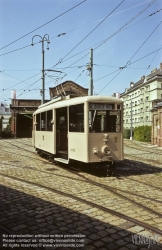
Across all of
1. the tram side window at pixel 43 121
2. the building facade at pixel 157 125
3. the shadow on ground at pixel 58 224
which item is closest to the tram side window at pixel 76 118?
the tram side window at pixel 43 121

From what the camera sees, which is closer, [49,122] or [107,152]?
[107,152]

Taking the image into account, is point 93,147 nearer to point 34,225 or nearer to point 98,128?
point 98,128

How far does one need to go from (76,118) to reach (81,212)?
15.5ft

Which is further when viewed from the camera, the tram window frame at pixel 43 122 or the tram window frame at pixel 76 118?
the tram window frame at pixel 43 122

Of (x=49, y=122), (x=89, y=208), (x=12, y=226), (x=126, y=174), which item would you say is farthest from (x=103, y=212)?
(x=49, y=122)

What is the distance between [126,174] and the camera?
31.3ft

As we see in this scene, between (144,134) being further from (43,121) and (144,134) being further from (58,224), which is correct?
(58,224)

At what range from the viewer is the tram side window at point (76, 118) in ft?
29.7

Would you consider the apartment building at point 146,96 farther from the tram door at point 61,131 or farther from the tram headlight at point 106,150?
the tram headlight at point 106,150

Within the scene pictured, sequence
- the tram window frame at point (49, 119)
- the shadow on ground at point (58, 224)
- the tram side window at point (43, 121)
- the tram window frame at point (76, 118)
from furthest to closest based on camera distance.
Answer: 1. the tram side window at point (43, 121)
2. the tram window frame at point (49, 119)
3. the tram window frame at point (76, 118)
4. the shadow on ground at point (58, 224)

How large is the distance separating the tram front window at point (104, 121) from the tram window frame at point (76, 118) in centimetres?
40

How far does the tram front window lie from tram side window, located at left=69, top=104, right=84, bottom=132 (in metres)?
0.41

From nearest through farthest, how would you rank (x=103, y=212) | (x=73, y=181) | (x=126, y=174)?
(x=103, y=212), (x=73, y=181), (x=126, y=174)

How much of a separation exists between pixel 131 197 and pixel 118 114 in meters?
3.69
